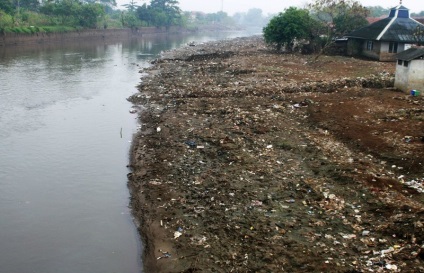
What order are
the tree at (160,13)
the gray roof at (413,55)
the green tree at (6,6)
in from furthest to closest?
the tree at (160,13) < the green tree at (6,6) < the gray roof at (413,55)

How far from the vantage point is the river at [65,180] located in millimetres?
7082

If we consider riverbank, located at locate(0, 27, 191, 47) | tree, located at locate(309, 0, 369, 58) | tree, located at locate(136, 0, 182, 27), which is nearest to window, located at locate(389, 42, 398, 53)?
tree, located at locate(309, 0, 369, 58)

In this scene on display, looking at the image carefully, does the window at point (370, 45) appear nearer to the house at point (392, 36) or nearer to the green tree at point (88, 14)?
the house at point (392, 36)

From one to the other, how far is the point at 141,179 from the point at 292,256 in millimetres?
4954

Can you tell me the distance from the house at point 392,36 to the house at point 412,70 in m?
11.8

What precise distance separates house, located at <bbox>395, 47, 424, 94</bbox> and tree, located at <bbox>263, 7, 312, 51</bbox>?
17.4 meters

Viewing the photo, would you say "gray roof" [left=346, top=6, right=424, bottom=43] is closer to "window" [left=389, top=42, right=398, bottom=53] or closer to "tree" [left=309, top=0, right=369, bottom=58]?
"window" [left=389, top=42, right=398, bottom=53]

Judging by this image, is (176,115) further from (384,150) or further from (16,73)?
(16,73)

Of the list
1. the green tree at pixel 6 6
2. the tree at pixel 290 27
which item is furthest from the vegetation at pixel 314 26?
the green tree at pixel 6 6

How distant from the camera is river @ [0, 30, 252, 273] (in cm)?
708

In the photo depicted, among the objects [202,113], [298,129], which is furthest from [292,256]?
[202,113]

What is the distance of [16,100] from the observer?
18172 mm

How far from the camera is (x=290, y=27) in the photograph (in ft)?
109

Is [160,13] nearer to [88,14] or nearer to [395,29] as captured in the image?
[88,14]
